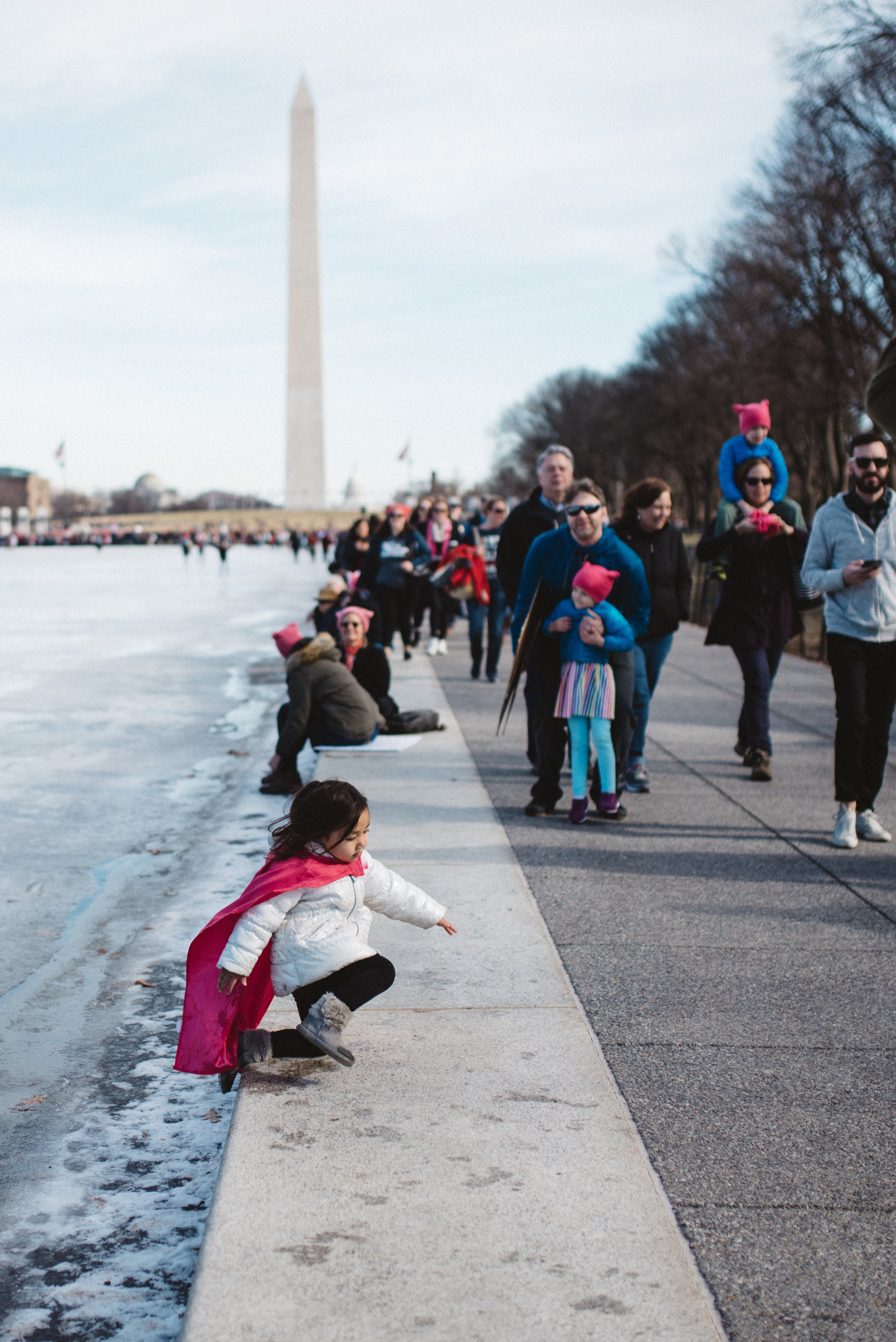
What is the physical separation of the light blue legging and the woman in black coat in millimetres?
929

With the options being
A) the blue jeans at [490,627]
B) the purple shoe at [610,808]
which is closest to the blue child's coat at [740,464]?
the purple shoe at [610,808]

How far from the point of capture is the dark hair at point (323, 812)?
3426 millimetres

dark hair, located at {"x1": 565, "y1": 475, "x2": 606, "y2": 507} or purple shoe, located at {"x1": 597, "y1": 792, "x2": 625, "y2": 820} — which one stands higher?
dark hair, located at {"x1": 565, "y1": 475, "x2": 606, "y2": 507}

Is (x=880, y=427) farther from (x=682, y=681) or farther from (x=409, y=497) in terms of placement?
(x=409, y=497)

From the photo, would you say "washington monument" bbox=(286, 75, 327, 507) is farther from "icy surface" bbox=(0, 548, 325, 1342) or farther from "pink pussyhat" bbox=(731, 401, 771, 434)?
"pink pussyhat" bbox=(731, 401, 771, 434)

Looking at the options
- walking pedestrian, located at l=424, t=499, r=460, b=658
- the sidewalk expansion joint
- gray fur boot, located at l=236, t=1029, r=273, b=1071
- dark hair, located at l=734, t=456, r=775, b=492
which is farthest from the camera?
walking pedestrian, located at l=424, t=499, r=460, b=658

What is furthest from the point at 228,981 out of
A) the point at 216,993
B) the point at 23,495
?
the point at 23,495

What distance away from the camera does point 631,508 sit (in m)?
7.44

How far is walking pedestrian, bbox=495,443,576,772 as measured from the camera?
7.33m

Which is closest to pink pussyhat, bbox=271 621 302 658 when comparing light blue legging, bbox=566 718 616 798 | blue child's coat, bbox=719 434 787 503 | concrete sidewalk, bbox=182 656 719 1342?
light blue legging, bbox=566 718 616 798

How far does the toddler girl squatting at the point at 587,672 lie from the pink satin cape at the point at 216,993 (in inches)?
119

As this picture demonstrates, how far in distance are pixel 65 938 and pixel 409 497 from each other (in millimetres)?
76433

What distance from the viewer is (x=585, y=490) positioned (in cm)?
657

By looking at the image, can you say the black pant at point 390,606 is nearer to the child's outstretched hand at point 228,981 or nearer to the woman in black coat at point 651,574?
the woman in black coat at point 651,574
